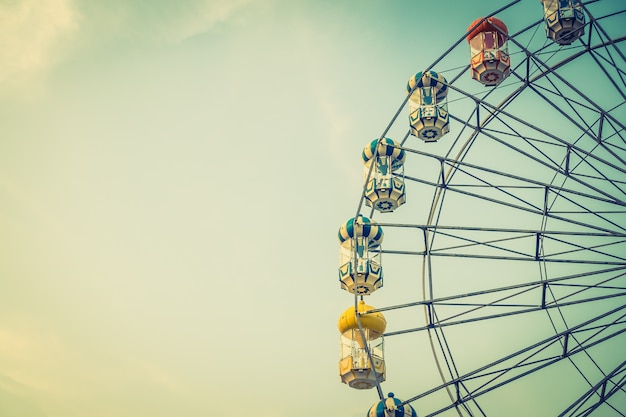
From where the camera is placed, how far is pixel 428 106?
21781mm

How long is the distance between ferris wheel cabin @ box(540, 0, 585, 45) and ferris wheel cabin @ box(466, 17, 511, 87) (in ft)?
3.87

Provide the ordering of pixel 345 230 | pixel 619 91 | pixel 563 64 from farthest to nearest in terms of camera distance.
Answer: pixel 345 230, pixel 563 64, pixel 619 91

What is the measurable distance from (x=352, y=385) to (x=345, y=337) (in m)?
1.29

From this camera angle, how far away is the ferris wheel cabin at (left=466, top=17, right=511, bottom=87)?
21.0 metres

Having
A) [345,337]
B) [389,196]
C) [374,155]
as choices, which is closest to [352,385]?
[345,337]

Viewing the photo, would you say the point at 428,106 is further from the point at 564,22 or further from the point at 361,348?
the point at 361,348

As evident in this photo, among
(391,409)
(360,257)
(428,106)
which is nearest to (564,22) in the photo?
(428,106)

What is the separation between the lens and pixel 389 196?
2120 cm

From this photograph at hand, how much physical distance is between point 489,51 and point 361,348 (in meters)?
8.59

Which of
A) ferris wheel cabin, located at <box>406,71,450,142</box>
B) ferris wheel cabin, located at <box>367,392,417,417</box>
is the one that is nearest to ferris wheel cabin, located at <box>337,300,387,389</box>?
ferris wheel cabin, located at <box>367,392,417,417</box>

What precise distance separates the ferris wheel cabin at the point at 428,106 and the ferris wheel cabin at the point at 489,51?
1127mm

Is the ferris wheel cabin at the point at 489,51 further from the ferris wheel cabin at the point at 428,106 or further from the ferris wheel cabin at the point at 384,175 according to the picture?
the ferris wheel cabin at the point at 384,175

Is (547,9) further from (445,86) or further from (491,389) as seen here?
(491,389)

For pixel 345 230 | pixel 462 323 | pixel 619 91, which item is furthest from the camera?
pixel 345 230
